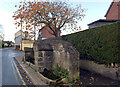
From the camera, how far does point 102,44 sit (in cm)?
603

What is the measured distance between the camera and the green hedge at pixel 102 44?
17.5 ft

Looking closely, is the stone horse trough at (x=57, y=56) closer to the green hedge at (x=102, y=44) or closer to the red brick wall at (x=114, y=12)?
the green hedge at (x=102, y=44)

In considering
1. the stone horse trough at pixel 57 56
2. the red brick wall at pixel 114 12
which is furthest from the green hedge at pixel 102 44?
the red brick wall at pixel 114 12

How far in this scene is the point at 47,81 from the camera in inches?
188

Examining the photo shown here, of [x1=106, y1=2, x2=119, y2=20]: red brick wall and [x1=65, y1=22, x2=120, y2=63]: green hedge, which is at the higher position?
[x1=106, y1=2, x2=119, y2=20]: red brick wall

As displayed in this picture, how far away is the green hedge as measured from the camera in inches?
210

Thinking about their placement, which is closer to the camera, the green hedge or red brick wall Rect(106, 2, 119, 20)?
the green hedge

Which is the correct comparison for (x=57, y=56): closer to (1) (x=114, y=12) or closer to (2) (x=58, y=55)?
(2) (x=58, y=55)

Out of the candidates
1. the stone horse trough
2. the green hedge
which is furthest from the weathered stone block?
the green hedge

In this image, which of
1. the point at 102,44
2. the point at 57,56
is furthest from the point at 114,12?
the point at 57,56

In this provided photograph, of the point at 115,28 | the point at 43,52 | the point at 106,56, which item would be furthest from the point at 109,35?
the point at 43,52

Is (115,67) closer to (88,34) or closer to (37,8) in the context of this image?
(88,34)

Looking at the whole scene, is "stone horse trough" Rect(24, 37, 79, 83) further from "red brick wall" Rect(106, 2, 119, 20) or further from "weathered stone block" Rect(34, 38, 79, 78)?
"red brick wall" Rect(106, 2, 119, 20)

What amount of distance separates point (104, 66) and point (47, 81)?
395 cm
